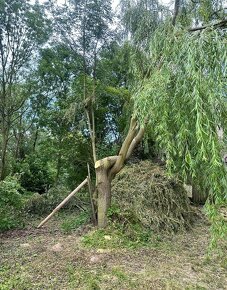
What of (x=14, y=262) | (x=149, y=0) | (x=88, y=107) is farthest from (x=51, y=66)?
(x=14, y=262)

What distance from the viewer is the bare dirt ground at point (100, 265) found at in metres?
2.55

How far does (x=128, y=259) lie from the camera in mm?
3123

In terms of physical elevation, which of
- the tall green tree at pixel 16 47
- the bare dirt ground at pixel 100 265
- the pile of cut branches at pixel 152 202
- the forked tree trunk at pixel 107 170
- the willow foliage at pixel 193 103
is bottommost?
the bare dirt ground at pixel 100 265

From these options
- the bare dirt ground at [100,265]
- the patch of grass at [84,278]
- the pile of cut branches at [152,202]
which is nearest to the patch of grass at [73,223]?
the bare dirt ground at [100,265]

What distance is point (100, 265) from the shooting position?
292 centimetres

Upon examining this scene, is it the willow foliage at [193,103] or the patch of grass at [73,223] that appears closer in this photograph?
the willow foliage at [193,103]

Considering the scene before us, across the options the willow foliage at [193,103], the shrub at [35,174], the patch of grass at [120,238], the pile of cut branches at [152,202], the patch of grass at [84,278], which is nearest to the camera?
the willow foliage at [193,103]

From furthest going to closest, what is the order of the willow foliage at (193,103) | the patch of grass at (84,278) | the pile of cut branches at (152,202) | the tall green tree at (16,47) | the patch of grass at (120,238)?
1. the tall green tree at (16,47)
2. the pile of cut branches at (152,202)
3. the patch of grass at (120,238)
4. the patch of grass at (84,278)
5. the willow foliage at (193,103)

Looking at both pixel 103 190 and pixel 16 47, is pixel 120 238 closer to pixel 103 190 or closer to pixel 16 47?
pixel 103 190

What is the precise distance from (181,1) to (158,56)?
1.61 meters

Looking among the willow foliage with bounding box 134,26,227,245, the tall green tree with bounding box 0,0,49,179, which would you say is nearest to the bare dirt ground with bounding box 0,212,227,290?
the willow foliage with bounding box 134,26,227,245

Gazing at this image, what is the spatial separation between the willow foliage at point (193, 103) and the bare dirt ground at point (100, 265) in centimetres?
112

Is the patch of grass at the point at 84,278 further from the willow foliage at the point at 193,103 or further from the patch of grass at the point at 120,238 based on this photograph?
the willow foliage at the point at 193,103

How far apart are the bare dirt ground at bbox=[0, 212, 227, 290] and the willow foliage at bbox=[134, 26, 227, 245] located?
3.66 feet
